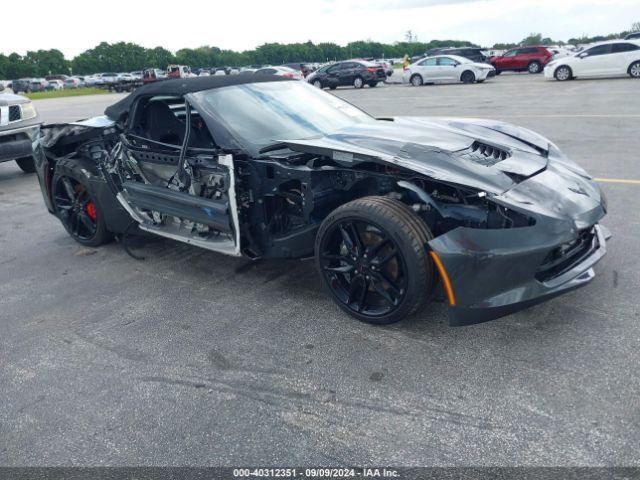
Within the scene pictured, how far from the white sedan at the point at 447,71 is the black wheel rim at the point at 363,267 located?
22177mm

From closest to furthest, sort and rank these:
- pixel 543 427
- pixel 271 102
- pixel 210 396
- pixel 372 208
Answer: pixel 543 427
pixel 210 396
pixel 372 208
pixel 271 102

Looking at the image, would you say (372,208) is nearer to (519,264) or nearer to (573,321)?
(519,264)

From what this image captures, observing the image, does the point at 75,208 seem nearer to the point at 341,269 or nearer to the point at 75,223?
the point at 75,223

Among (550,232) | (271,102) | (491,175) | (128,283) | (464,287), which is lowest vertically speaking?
(128,283)

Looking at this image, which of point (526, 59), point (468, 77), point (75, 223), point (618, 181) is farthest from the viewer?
point (526, 59)

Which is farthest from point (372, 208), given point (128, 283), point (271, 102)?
point (128, 283)

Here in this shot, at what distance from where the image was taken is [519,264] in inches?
111

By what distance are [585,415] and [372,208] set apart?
59.1 inches

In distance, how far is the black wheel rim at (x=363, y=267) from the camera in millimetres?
3219

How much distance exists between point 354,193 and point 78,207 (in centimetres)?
314

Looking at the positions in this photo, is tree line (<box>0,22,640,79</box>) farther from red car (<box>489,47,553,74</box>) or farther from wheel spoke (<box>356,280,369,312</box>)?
wheel spoke (<box>356,280,369,312</box>)

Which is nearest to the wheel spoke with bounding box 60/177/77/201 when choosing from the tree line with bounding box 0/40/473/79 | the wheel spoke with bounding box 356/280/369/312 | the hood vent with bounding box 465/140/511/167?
the wheel spoke with bounding box 356/280/369/312

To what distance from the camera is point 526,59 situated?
92.5 ft

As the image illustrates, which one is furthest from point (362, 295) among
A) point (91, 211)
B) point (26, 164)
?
point (26, 164)
